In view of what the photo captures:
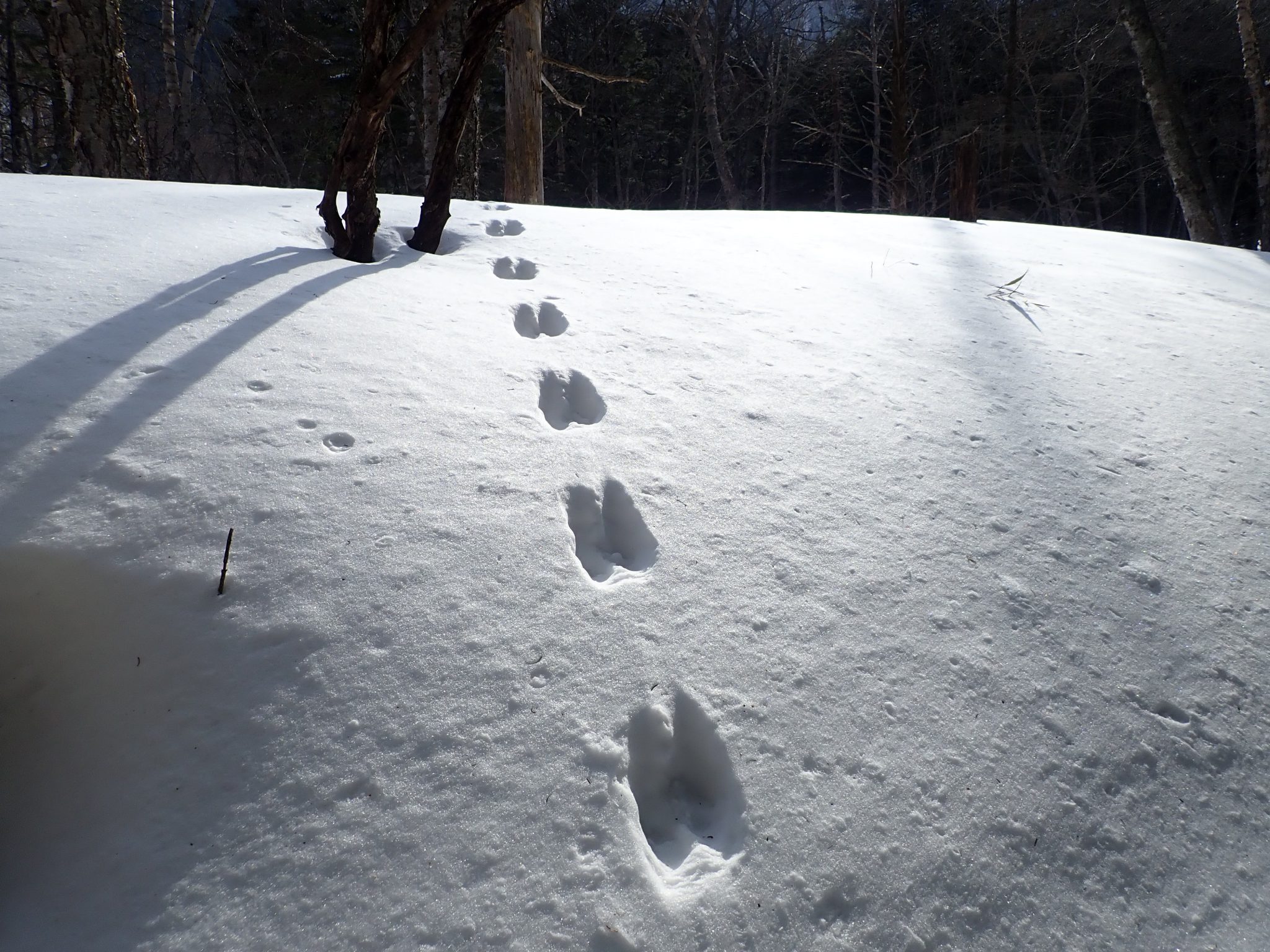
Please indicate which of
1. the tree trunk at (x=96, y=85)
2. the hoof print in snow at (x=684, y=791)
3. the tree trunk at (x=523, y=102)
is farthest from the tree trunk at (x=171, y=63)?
the hoof print in snow at (x=684, y=791)

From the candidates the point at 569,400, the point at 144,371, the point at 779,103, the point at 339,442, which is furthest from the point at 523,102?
the point at 779,103

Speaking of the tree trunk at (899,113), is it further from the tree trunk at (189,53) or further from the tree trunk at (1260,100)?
the tree trunk at (189,53)

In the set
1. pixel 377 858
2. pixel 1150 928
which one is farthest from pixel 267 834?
pixel 1150 928

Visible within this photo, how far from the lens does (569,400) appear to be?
214 cm

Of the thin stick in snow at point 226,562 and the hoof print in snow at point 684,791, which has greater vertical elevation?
the thin stick in snow at point 226,562

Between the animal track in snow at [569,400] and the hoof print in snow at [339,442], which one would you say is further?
the animal track in snow at [569,400]

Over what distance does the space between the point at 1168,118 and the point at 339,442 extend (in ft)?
29.6

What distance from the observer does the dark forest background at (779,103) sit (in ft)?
39.2

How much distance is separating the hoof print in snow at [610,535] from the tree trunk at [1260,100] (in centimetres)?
890

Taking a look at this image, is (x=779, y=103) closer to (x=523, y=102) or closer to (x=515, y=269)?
(x=523, y=102)

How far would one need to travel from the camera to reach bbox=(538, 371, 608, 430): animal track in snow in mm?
2059

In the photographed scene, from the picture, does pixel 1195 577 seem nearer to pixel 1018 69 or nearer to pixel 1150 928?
pixel 1150 928

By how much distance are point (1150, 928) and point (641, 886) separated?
2.60 ft

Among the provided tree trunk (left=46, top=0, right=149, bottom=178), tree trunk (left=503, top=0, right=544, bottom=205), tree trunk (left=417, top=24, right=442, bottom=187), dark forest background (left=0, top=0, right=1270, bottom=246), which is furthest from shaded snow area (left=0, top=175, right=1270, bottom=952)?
dark forest background (left=0, top=0, right=1270, bottom=246)
